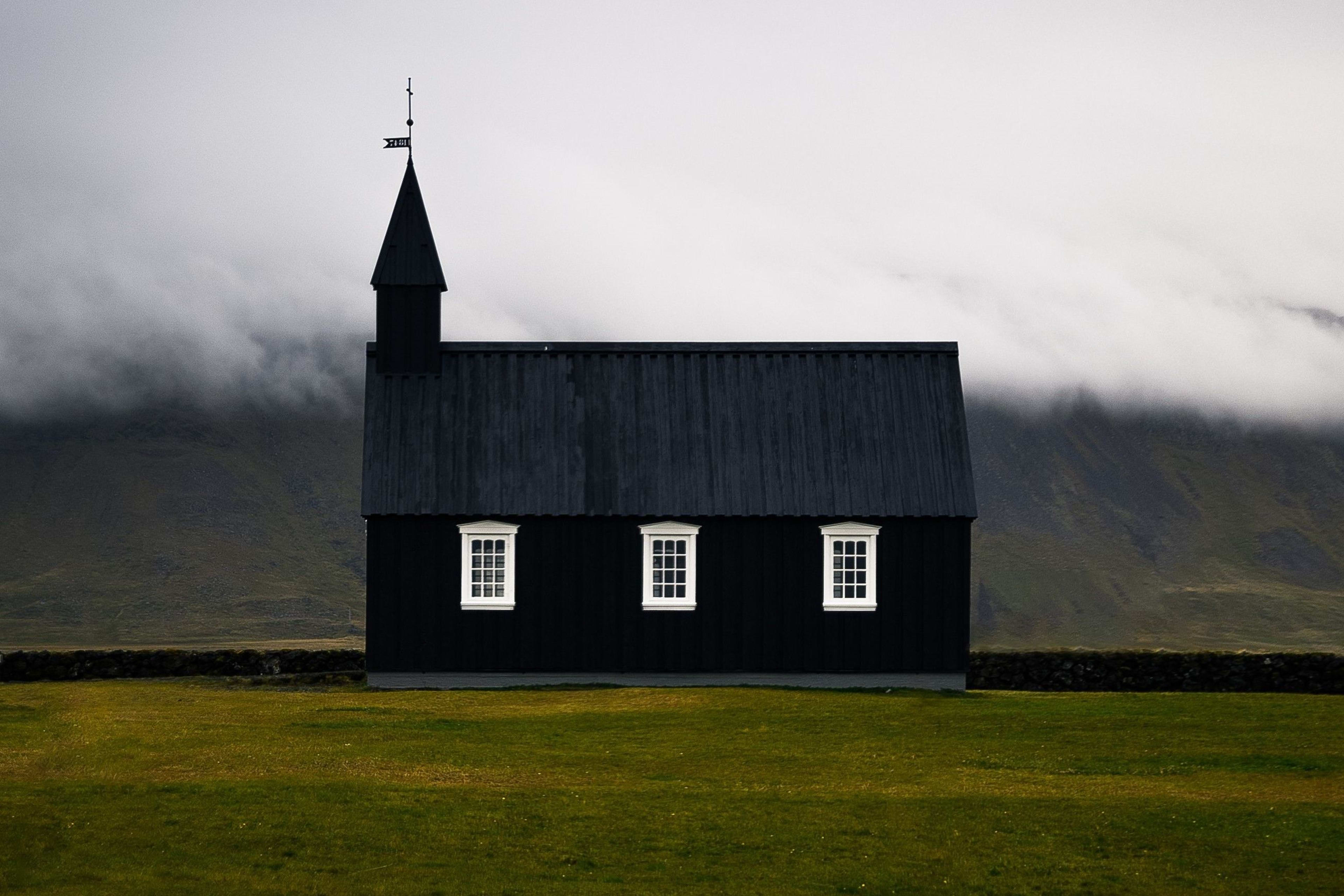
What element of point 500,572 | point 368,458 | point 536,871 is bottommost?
point 536,871

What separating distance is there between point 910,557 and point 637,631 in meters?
7.37

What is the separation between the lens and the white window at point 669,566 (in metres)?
41.0

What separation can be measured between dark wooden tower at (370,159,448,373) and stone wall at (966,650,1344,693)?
17.7 meters

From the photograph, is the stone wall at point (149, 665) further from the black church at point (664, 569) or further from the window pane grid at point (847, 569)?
the window pane grid at point (847, 569)

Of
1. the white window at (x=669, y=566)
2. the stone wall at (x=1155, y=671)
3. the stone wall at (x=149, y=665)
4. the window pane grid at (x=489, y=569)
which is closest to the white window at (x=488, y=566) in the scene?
the window pane grid at (x=489, y=569)

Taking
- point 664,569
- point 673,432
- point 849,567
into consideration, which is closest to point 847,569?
point 849,567

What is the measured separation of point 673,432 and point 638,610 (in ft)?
16.6

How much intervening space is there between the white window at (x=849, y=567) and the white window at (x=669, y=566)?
11.1 feet

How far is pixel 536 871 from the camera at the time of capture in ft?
66.0

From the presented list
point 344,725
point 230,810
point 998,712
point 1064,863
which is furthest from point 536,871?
point 998,712

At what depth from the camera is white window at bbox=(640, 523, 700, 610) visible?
41.0 meters

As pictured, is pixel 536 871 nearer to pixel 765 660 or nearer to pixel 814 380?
pixel 765 660

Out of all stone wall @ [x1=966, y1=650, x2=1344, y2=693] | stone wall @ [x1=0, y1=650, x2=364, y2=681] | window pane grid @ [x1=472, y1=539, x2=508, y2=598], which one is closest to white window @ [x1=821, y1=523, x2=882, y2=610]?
stone wall @ [x1=966, y1=650, x2=1344, y2=693]

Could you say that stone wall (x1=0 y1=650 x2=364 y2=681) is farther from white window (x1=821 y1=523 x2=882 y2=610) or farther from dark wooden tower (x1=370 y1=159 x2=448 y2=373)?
white window (x1=821 y1=523 x2=882 y2=610)
